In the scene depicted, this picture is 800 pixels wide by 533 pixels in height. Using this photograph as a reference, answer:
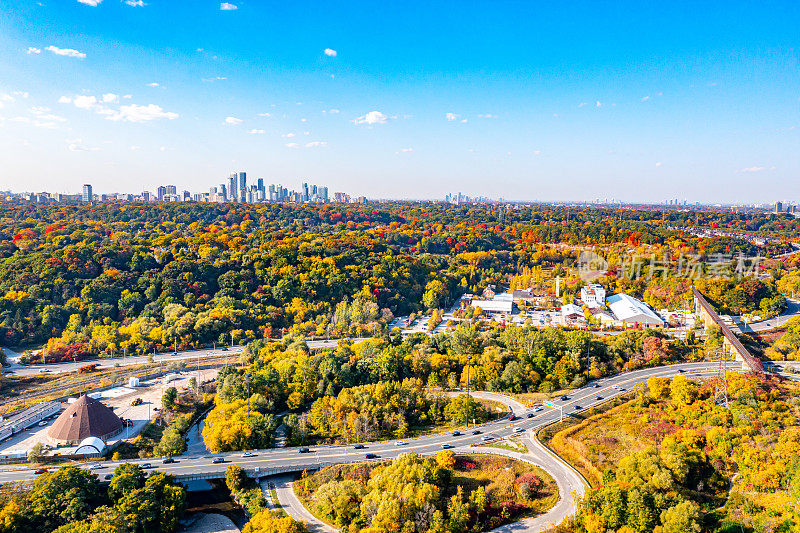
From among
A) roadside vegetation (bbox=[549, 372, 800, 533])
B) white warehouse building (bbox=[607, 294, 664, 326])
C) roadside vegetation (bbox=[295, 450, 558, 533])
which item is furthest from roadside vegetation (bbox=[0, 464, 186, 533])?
white warehouse building (bbox=[607, 294, 664, 326])

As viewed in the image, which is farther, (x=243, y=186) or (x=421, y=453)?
(x=243, y=186)

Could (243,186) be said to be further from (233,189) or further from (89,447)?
(89,447)

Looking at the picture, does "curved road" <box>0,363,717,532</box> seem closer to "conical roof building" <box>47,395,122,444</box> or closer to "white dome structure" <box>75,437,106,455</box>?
"white dome structure" <box>75,437,106,455</box>

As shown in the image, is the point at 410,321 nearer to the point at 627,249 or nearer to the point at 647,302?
the point at 647,302

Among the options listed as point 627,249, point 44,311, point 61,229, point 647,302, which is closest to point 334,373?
point 44,311

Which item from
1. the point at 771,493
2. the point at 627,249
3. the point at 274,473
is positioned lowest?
the point at 274,473

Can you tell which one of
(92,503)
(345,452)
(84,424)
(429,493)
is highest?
(429,493)

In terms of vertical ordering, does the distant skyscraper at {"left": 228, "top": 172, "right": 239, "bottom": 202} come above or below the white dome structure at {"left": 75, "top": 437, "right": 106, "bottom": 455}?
above

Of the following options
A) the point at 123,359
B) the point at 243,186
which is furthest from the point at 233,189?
the point at 123,359

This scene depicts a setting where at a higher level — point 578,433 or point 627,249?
point 627,249
